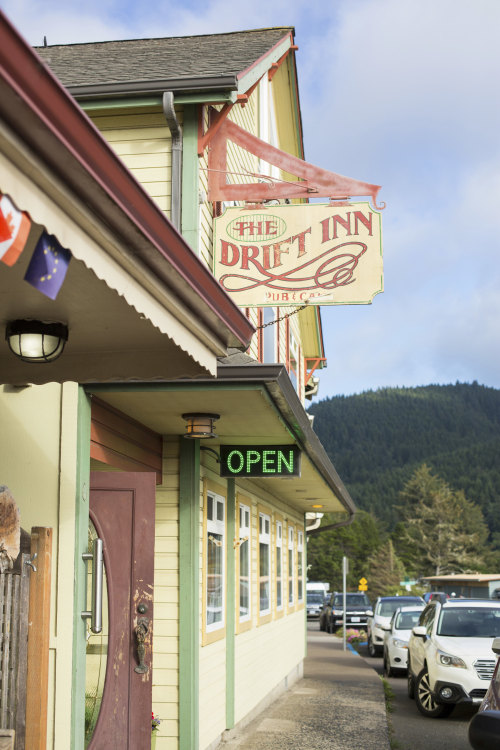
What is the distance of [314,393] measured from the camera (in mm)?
23969

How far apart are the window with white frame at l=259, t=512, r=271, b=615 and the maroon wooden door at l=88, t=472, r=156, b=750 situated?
6.63 meters

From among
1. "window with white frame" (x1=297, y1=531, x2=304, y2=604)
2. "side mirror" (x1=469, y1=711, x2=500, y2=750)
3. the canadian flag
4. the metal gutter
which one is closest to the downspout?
the metal gutter

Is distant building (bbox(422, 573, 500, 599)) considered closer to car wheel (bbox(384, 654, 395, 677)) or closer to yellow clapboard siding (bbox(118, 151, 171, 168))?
car wheel (bbox(384, 654, 395, 677))

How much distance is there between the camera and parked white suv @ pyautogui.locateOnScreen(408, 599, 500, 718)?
1244 cm

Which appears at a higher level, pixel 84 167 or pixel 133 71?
pixel 133 71

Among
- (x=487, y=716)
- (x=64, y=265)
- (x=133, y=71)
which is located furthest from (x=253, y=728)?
(x=64, y=265)

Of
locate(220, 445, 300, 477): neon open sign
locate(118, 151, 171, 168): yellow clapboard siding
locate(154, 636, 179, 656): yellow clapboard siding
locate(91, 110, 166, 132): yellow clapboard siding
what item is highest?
locate(91, 110, 166, 132): yellow clapboard siding

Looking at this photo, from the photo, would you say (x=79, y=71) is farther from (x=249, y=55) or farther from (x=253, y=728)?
(x=253, y=728)

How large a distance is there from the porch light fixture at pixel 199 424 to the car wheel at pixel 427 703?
6916 millimetres

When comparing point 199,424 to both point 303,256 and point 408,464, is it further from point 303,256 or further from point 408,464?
point 408,464

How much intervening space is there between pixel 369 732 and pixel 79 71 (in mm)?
8435

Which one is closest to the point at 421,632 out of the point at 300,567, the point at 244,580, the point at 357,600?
the point at 244,580

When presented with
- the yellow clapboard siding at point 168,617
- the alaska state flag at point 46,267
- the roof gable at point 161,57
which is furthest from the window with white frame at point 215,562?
the alaska state flag at point 46,267

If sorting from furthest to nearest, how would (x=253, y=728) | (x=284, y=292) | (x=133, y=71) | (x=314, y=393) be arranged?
(x=314, y=393) < (x=253, y=728) < (x=133, y=71) < (x=284, y=292)
